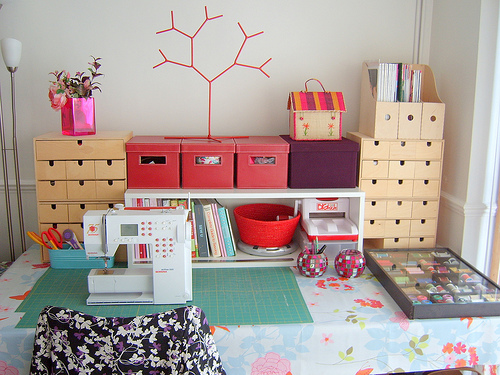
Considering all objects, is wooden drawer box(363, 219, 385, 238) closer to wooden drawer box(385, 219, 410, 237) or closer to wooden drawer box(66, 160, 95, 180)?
wooden drawer box(385, 219, 410, 237)

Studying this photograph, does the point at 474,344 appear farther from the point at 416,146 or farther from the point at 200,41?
the point at 200,41

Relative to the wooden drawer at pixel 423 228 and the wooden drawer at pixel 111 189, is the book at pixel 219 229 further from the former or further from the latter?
the wooden drawer at pixel 423 228

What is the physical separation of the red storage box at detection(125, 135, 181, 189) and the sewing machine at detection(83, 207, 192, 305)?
1.08ft

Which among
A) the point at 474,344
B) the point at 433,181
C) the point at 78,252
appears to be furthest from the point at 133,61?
the point at 474,344

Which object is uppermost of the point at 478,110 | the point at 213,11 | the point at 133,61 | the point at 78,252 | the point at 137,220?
the point at 213,11

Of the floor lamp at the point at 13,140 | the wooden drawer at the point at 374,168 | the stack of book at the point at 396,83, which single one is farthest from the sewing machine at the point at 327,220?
the floor lamp at the point at 13,140

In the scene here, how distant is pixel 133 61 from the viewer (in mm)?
2365

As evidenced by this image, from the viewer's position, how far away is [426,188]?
2264 mm

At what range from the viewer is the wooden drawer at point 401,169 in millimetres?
2225

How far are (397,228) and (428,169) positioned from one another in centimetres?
30

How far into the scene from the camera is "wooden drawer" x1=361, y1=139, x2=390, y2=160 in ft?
7.20

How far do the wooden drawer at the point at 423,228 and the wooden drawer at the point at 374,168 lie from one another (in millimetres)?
294

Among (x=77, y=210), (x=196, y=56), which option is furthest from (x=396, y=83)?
(x=77, y=210)

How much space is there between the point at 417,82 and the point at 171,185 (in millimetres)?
1205
